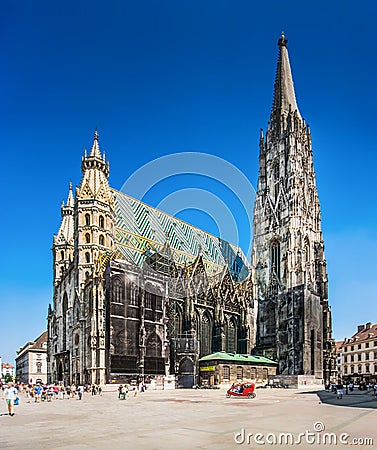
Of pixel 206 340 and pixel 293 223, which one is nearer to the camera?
pixel 206 340

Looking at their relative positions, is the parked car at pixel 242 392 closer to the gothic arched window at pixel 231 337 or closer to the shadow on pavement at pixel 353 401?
the shadow on pavement at pixel 353 401

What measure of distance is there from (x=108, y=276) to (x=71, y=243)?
71.3 ft

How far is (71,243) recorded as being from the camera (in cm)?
8081

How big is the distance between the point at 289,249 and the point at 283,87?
33629 mm

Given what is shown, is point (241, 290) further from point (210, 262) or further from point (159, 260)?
point (159, 260)

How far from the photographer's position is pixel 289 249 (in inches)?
3369

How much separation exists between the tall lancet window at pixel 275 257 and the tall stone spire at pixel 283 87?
2672 centimetres

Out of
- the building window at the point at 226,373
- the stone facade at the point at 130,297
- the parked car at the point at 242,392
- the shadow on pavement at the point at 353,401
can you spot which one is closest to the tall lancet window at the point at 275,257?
the stone facade at the point at 130,297

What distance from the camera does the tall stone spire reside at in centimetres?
9625

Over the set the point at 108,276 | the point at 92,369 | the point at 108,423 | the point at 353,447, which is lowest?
the point at 92,369

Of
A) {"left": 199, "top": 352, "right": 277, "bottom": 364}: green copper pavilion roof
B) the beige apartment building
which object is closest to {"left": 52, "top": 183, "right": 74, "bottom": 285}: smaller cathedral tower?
{"left": 199, "top": 352, "right": 277, "bottom": 364}: green copper pavilion roof

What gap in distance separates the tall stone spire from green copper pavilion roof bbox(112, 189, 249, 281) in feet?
95.5

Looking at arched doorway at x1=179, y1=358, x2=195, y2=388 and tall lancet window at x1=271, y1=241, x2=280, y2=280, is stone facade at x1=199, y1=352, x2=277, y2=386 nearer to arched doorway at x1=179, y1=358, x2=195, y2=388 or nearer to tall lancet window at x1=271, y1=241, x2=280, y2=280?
arched doorway at x1=179, y1=358, x2=195, y2=388

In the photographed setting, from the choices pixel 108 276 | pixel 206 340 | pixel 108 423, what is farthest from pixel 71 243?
pixel 108 423
